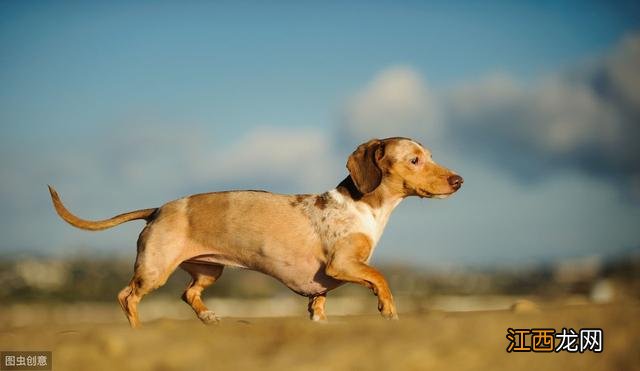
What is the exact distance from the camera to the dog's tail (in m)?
9.00

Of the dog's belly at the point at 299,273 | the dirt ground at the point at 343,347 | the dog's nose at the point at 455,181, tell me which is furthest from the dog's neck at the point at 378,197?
the dirt ground at the point at 343,347

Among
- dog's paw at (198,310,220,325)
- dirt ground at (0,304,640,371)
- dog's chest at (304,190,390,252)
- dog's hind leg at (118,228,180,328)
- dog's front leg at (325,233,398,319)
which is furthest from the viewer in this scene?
dog's chest at (304,190,390,252)

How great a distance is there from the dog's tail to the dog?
437 mm

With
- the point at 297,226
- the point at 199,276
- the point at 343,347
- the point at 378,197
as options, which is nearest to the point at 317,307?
the point at 297,226

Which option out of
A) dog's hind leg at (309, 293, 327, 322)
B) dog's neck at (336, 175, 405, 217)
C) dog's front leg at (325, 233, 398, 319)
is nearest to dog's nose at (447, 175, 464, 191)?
dog's neck at (336, 175, 405, 217)

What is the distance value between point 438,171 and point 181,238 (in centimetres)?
271

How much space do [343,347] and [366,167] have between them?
4.55 meters

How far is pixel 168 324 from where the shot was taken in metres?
5.10

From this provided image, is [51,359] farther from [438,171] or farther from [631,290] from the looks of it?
[631,290]

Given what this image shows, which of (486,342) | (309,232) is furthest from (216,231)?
A: (486,342)

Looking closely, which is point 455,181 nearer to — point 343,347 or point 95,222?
point 95,222

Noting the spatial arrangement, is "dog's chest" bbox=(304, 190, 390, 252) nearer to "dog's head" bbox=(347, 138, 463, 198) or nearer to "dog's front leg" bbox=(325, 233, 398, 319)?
"dog's front leg" bbox=(325, 233, 398, 319)

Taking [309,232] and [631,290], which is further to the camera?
[309,232]

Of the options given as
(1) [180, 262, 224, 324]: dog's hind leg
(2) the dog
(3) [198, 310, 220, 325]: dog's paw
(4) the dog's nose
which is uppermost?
(4) the dog's nose
